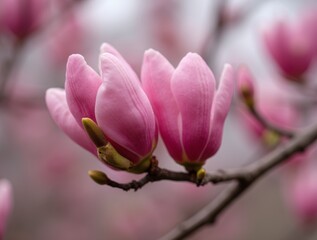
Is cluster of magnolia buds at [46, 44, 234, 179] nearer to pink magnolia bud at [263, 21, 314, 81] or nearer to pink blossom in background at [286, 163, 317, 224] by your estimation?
pink magnolia bud at [263, 21, 314, 81]

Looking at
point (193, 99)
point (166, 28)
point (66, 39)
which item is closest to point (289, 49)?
point (193, 99)

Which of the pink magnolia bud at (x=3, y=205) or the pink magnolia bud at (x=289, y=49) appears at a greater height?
the pink magnolia bud at (x=289, y=49)

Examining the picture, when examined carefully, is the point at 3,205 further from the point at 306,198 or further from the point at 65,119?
the point at 306,198

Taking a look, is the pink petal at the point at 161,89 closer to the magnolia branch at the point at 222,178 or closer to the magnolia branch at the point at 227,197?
the magnolia branch at the point at 222,178

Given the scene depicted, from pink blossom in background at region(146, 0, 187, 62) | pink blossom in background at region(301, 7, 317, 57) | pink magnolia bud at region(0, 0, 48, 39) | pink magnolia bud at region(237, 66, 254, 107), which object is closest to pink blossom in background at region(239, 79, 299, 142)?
pink blossom in background at region(301, 7, 317, 57)

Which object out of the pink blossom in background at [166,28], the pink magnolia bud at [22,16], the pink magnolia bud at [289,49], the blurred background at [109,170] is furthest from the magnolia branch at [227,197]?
the pink blossom in background at [166,28]

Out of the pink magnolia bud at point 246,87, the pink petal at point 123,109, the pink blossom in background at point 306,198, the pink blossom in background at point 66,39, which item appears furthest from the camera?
the pink blossom in background at point 66,39

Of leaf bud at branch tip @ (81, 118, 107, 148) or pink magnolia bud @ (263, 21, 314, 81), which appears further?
pink magnolia bud @ (263, 21, 314, 81)
